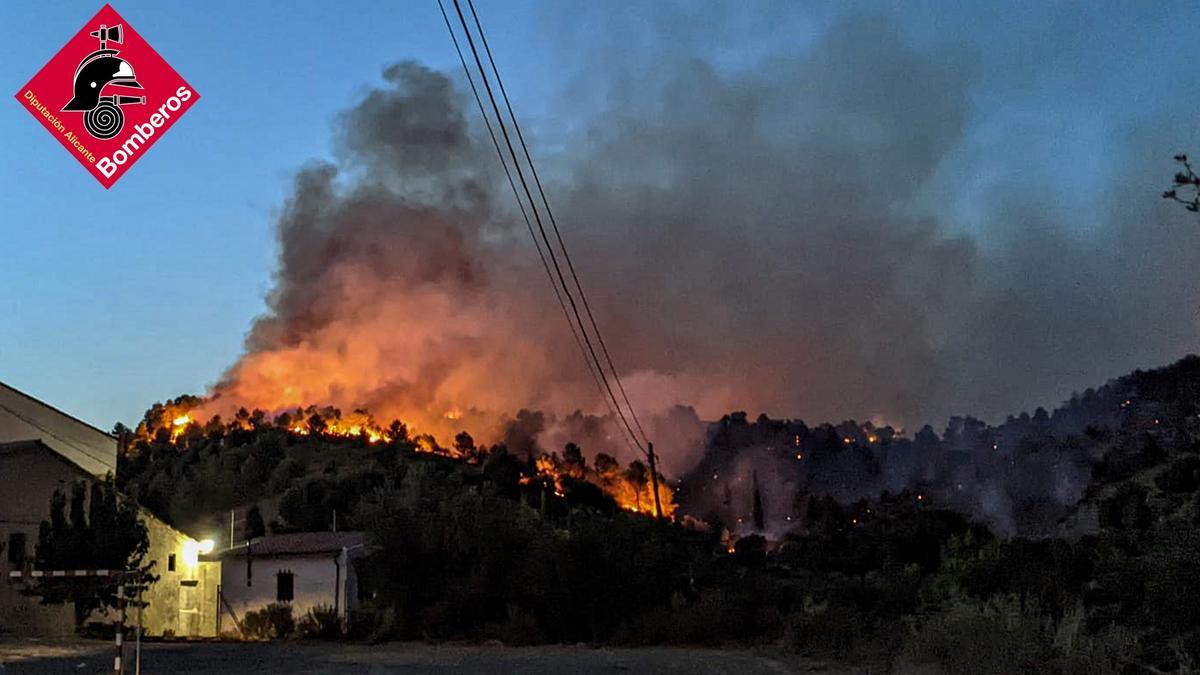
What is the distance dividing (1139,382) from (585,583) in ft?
212

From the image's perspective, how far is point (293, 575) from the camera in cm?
3903

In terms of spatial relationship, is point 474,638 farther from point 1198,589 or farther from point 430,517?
point 1198,589

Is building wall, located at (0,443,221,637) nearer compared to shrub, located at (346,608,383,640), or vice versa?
building wall, located at (0,443,221,637)

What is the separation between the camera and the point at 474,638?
1260 inches

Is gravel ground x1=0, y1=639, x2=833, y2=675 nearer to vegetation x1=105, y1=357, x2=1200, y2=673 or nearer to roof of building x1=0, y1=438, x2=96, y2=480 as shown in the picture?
vegetation x1=105, y1=357, x2=1200, y2=673

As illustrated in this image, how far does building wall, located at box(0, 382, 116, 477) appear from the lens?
36.5m

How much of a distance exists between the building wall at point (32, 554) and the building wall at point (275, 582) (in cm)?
55

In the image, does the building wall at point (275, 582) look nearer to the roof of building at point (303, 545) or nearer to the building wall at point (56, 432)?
the roof of building at point (303, 545)

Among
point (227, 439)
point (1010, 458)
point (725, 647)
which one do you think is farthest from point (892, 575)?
point (227, 439)

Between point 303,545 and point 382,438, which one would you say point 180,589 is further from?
point 382,438

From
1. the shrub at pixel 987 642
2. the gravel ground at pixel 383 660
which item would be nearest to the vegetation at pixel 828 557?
the shrub at pixel 987 642

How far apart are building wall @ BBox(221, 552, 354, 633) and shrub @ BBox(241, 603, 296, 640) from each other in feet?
1.99

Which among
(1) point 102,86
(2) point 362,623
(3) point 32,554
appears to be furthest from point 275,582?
(1) point 102,86

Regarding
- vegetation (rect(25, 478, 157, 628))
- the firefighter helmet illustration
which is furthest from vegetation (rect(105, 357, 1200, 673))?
the firefighter helmet illustration
